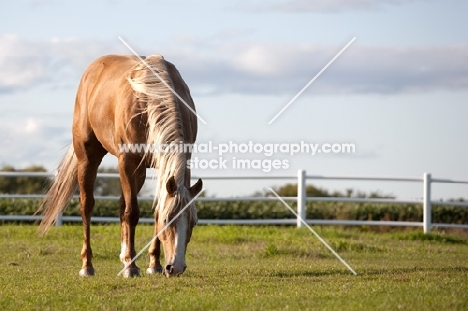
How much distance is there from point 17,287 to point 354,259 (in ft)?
19.4

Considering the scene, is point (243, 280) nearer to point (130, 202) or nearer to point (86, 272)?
point (130, 202)

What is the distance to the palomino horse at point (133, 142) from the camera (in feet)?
24.4

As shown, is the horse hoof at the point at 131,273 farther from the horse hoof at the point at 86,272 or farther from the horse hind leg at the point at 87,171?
the horse hind leg at the point at 87,171

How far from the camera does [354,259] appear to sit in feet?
40.0

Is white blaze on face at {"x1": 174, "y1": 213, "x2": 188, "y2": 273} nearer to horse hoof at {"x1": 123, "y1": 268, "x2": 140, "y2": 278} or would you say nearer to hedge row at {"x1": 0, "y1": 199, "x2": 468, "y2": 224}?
horse hoof at {"x1": 123, "y1": 268, "x2": 140, "y2": 278}

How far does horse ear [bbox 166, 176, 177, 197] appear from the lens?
739 centimetres

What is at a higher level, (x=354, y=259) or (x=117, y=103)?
(x=117, y=103)

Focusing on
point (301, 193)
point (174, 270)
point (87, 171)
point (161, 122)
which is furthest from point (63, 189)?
point (301, 193)

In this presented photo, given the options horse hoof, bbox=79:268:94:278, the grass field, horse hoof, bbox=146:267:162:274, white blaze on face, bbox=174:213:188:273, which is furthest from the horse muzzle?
horse hoof, bbox=79:268:94:278

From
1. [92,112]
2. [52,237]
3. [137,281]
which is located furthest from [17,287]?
Result: [52,237]

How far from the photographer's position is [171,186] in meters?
7.41

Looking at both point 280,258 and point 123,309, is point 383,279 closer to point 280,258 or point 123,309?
point 123,309

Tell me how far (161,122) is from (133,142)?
0.49 meters

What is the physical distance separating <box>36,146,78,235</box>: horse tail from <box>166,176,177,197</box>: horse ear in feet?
10.00
